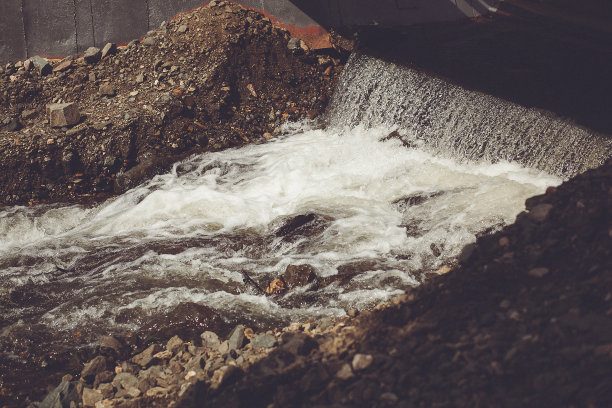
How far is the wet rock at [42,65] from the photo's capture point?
9.34 meters

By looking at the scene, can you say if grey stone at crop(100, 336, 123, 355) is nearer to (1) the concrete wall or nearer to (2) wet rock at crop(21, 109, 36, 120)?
(2) wet rock at crop(21, 109, 36, 120)

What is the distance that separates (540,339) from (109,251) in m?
4.70

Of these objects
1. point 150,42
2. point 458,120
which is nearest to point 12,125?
point 150,42

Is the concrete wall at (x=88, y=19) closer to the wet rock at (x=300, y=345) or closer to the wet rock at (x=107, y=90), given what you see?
the wet rock at (x=107, y=90)

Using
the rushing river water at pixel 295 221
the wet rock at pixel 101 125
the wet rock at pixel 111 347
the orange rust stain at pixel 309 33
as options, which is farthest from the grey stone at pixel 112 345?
the orange rust stain at pixel 309 33

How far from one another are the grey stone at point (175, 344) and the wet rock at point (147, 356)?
95mm

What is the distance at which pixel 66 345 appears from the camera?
4613 millimetres

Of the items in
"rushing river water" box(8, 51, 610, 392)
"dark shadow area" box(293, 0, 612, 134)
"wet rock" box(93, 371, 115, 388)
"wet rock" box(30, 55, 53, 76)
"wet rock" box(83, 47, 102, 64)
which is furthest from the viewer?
"wet rock" box(83, 47, 102, 64)

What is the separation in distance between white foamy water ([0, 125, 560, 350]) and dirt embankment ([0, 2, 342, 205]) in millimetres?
536

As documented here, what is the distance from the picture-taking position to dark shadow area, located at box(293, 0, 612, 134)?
6.89m

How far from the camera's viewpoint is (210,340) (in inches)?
171

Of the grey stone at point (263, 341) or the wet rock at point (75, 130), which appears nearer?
the grey stone at point (263, 341)

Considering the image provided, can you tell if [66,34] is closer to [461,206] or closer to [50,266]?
[50,266]

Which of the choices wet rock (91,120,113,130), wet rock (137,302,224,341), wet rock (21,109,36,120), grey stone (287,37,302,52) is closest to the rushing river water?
wet rock (137,302,224,341)
